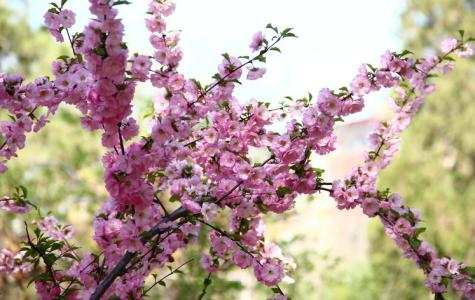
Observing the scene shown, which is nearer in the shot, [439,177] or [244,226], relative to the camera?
[244,226]

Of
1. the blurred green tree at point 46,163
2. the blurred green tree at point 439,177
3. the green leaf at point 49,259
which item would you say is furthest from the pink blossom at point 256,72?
the blurred green tree at point 439,177

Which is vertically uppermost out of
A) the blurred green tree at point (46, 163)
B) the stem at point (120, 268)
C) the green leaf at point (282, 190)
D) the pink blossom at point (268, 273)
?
the blurred green tree at point (46, 163)

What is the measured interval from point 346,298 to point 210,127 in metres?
9.58

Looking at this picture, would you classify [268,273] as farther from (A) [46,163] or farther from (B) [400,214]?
(A) [46,163]

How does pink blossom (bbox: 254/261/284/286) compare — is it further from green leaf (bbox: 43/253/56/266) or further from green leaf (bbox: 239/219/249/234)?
green leaf (bbox: 43/253/56/266)

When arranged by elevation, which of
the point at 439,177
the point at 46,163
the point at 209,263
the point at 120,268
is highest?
the point at 439,177

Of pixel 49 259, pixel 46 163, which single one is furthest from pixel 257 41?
pixel 46 163

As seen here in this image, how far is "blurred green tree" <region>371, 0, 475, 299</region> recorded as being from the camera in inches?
400

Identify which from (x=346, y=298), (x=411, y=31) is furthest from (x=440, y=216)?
(x=411, y=31)

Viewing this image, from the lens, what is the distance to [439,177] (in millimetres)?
10406

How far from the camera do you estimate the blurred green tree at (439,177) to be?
10172 mm

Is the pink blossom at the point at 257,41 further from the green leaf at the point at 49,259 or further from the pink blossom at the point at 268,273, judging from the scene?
the green leaf at the point at 49,259

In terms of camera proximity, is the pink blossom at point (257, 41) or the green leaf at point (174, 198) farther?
the pink blossom at point (257, 41)

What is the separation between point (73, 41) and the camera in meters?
2.25
